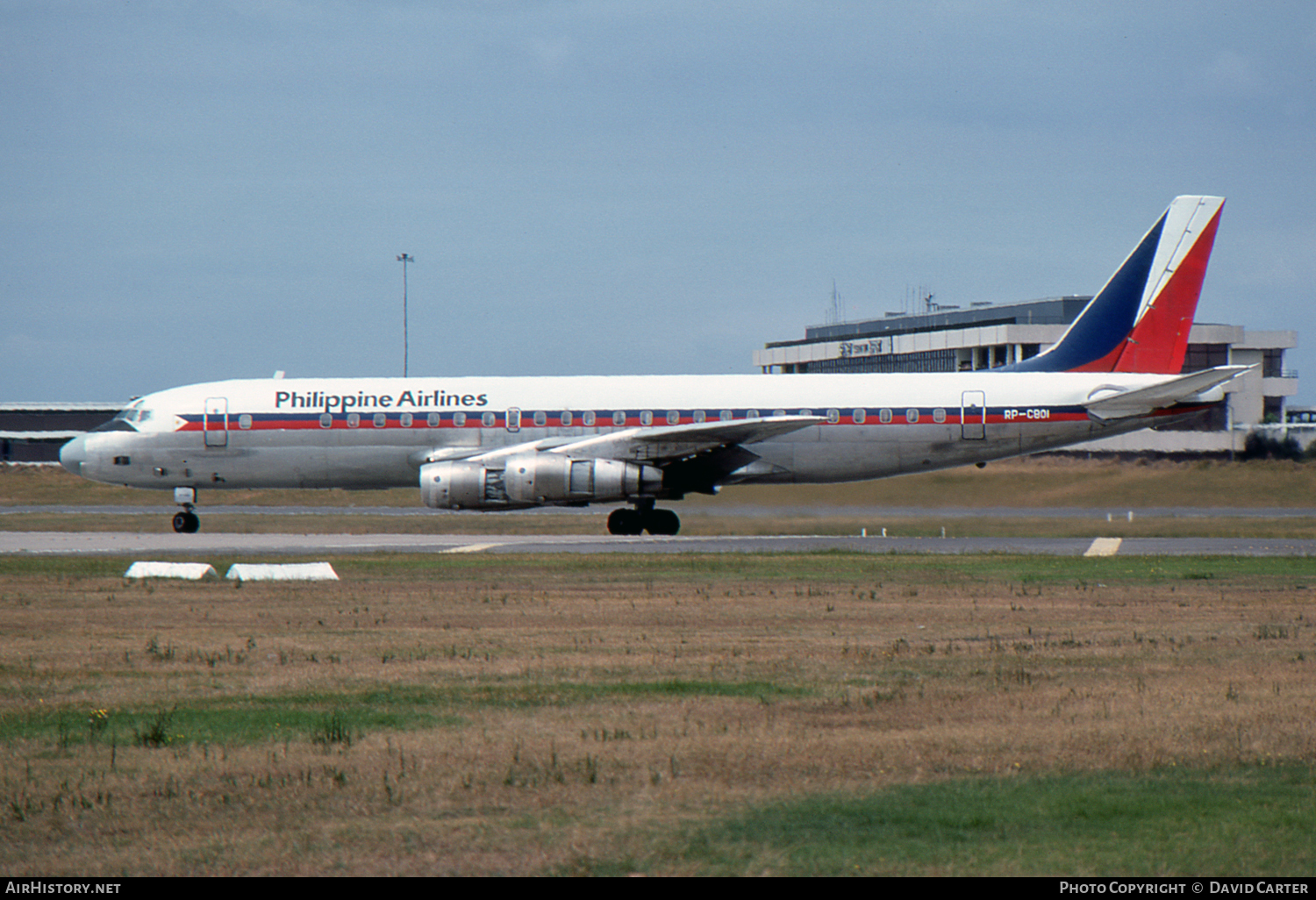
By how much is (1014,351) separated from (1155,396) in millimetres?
69291

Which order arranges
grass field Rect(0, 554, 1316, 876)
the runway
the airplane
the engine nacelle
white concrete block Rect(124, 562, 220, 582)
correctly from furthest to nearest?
the airplane < the engine nacelle < the runway < white concrete block Rect(124, 562, 220, 582) < grass field Rect(0, 554, 1316, 876)

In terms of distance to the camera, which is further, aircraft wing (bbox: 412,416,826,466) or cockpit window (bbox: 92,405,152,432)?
cockpit window (bbox: 92,405,152,432)

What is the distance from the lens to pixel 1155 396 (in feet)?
101

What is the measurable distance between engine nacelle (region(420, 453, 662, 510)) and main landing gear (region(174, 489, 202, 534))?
8.10 metres

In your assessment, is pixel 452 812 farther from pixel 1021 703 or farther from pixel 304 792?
pixel 1021 703

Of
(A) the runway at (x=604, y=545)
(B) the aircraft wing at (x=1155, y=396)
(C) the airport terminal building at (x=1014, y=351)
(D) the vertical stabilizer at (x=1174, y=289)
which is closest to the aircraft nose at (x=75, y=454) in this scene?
(A) the runway at (x=604, y=545)

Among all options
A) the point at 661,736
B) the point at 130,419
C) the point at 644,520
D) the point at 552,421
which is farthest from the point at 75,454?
the point at 661,736

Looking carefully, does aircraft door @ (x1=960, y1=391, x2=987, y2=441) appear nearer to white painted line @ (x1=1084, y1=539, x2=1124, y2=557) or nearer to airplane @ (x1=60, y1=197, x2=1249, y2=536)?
airplane @ (x1=60, y1=197, x2=1249, y2=536)

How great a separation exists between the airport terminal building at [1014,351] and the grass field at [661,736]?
6414 cm

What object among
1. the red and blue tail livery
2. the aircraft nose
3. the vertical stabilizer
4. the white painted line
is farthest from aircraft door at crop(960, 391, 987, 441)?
the aircraft nose

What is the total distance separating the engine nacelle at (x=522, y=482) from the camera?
99.6ft

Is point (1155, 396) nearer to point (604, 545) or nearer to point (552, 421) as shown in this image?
point (604, 545)

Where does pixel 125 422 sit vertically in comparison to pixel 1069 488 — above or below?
above

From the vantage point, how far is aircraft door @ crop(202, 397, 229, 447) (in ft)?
110
